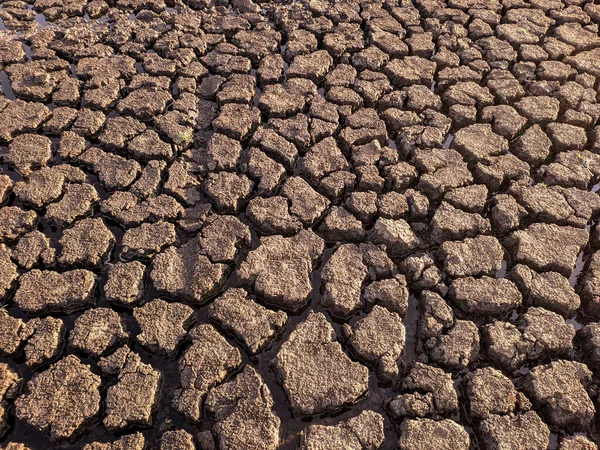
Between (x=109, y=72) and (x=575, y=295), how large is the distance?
4.17 metres

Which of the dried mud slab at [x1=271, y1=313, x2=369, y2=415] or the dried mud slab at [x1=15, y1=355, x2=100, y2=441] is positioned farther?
the dried mud slab at [x1=271, y1=313, x2=369, y2=415]

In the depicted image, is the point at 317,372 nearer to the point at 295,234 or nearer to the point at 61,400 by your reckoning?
the point at 295,234

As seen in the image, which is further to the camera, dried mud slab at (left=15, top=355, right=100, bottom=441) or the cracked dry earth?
the cracked dry earth

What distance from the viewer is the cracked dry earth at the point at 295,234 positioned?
2396mm

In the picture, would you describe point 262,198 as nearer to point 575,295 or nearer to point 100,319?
point 100,319

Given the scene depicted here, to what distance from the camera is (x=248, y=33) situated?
4.60 m

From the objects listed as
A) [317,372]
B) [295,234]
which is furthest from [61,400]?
[295,234]

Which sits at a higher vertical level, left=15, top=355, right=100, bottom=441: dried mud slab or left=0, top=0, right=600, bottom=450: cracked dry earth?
left=0, top=0, right=600, bottom=450: cracked dry earth

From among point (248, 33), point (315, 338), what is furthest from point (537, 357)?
point (248, 33)

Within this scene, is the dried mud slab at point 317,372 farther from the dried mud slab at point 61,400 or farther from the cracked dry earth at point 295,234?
the dried mud slab at point 61,400

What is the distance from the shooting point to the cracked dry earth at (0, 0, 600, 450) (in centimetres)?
240

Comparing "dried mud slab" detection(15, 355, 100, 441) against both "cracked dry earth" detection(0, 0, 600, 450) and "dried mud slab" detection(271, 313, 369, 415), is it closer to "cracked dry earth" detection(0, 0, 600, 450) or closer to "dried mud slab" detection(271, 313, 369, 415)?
"cracked dry earth" detection(0, 0, 600, 450)

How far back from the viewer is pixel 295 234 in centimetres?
311

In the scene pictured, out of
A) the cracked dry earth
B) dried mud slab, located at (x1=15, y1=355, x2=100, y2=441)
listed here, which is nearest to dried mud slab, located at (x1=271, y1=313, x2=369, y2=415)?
the cracked dry earth
